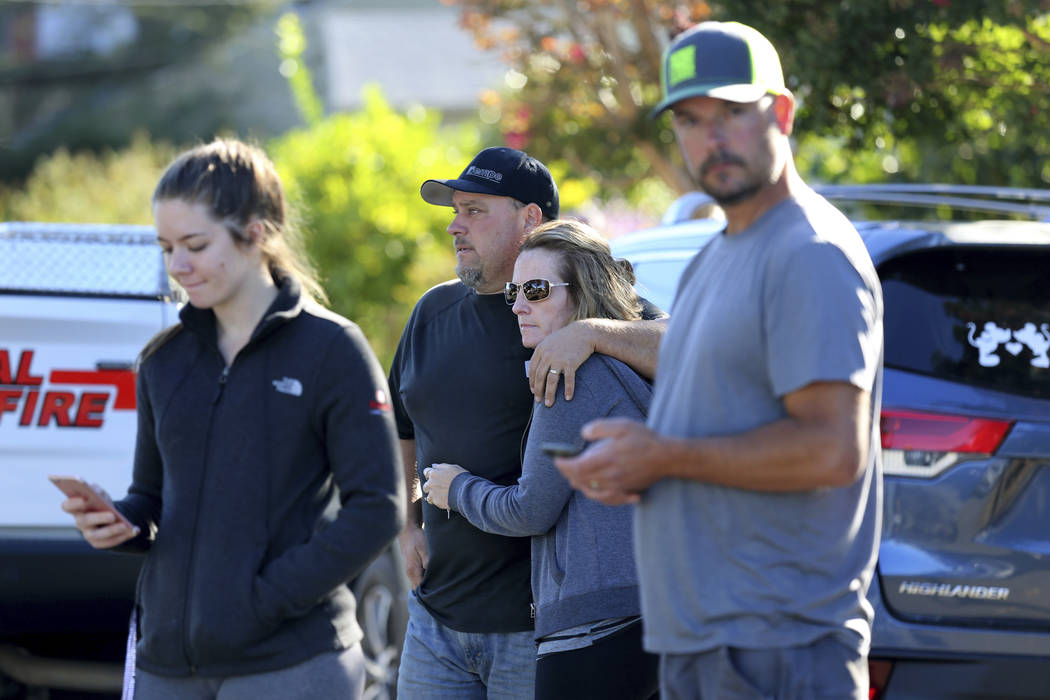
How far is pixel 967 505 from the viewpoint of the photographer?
3.62 meters

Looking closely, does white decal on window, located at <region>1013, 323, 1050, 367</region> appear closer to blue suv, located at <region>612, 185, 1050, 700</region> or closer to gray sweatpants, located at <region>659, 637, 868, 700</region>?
blue suv, located at <region>612, 185, 1050, 700</region>

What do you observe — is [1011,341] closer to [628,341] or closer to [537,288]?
[628,341]

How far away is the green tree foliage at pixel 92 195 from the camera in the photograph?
50.6ft

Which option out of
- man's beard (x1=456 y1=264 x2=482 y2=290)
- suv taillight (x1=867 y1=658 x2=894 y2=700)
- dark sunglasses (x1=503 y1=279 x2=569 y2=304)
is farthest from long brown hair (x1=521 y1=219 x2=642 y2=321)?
suv taillight (x1=867 y1=658 x2=894 y2=700)

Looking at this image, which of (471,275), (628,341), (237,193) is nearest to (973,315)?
(628,341)

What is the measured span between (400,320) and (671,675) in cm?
1047

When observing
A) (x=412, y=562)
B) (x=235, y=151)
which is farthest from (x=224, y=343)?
(x=412, y=562)

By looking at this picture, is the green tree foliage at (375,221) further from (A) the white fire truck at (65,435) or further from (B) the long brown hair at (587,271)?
(B) the long brown hair at (587,271)

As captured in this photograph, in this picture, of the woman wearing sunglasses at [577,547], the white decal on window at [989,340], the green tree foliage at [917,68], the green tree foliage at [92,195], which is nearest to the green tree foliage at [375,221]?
the green tree foliage at [92,195]

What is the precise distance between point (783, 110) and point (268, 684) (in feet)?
5.52

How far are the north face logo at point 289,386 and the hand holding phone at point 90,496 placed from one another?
1.50 ft

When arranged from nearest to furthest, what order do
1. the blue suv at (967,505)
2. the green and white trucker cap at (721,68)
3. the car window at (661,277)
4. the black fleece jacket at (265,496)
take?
the green and white trucker cap at (721,68), the black fleece jacket at (265,496), the blue suv at (967,505), the car window at (661,277)

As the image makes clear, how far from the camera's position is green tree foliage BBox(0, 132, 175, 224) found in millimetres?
15430

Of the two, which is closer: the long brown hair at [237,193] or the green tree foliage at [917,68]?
the long brown hair at [237,193]
